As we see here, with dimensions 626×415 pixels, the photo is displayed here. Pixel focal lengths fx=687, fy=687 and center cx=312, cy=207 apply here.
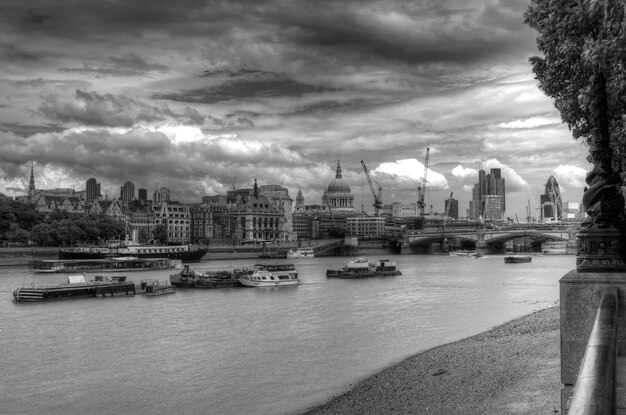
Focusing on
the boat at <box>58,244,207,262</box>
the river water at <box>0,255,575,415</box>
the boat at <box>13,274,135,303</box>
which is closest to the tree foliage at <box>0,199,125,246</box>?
the boat at <box>58,244,207,262</box>

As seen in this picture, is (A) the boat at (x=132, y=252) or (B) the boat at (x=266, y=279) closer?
(B) the boat at (x=266, y=279)

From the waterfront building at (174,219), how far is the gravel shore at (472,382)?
163564 mm

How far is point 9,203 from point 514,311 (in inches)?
4592

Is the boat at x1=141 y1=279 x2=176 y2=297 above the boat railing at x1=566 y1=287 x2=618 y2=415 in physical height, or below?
below

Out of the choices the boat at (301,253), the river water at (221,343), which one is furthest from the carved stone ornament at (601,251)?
the boat at (301,253)

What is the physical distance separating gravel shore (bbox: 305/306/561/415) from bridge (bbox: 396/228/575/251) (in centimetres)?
12671

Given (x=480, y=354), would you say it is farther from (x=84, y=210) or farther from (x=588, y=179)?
(x=84, y=210)

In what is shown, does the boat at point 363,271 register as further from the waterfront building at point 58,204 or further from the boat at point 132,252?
the waterfront building at point 58,204

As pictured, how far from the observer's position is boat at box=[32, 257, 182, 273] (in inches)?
3643

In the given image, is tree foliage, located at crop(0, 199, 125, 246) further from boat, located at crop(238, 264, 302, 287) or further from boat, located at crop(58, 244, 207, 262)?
boat, located at crop(238, 264, 302, 287)

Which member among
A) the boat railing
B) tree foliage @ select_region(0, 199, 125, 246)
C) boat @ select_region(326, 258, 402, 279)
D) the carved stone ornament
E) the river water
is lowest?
the river water

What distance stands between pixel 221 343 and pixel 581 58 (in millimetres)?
24541

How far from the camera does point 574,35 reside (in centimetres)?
1429

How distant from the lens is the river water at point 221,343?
77.3 ft
